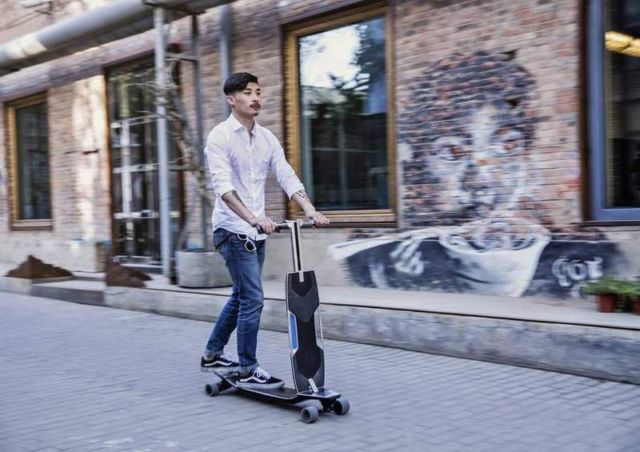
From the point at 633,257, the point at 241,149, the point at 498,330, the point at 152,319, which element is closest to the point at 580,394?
the point at 498,330

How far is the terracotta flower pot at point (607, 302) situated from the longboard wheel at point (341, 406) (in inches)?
100

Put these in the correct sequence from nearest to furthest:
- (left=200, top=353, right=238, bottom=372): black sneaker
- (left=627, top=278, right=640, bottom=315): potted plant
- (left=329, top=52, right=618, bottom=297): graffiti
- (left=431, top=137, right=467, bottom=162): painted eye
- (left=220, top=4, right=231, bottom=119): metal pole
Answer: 1. (left=200, top=353, right=238, bottom=372): black sneaker
2. (left=627, top=278, right=640, bottom=315): potted plant
3. (left=329, top=52, right=618, bottom=297): graffiti
4. (left=431, top=137, right=467, bottom=162): painted eye
5. (left=220, top=4, right=231, bottom=119): metal pole

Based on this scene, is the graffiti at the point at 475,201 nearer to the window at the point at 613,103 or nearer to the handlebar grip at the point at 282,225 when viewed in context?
the window at the point at 613,103

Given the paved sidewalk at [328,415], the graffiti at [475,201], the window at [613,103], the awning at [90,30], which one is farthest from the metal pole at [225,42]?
the window at [613,103]

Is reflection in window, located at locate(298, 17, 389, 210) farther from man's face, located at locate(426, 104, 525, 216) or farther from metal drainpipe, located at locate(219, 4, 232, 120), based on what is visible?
metal drainpipe, located at locate(219, 4, 232, 120)

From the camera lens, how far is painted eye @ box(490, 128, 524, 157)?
7270 mm

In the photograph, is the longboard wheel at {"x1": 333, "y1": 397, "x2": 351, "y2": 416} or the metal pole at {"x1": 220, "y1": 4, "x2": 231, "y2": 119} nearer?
the longboard wheel at {"x1": 333, "y1": 397, "x2": 351, "y2": 416}

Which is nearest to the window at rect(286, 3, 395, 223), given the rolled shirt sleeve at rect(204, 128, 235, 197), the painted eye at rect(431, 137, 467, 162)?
the painted eye at rect(431, 137, 467, 162)

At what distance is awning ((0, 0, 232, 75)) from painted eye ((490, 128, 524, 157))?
4.13 meters

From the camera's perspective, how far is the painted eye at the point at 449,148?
307 inches

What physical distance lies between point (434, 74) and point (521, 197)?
5.70ft

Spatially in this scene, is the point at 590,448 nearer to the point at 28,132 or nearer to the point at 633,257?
the point at 633,257

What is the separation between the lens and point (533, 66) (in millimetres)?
7141

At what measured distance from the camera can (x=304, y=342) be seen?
468 cm
